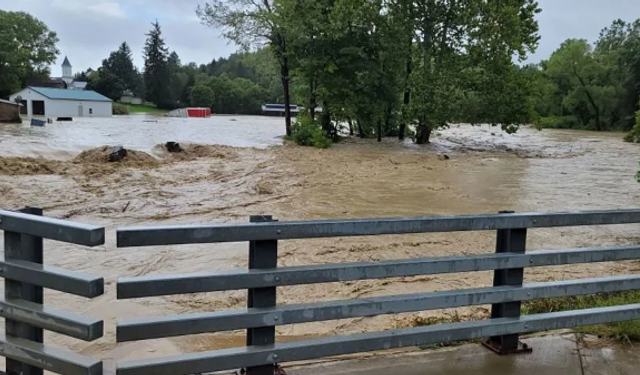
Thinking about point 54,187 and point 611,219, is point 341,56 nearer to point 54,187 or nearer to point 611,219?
point 54,187

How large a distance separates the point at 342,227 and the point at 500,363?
4.66 feet

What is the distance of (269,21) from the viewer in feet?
107

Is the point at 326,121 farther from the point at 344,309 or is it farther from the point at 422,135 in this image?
the point at 344,309

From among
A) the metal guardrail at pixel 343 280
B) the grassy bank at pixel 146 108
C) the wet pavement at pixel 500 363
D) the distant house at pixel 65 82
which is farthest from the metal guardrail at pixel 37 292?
the grassy bank at pixel 146 108

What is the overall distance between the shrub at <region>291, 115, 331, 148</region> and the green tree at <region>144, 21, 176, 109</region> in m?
95.4

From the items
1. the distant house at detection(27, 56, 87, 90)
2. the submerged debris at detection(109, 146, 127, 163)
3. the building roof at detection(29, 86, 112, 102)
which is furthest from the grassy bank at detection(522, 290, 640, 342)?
the distant house at detection(27, 56, 87, 90)

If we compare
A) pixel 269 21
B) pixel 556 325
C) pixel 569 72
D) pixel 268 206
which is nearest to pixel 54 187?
pixel 268 206

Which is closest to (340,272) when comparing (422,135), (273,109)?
(422,135)

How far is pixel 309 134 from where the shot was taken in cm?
2988

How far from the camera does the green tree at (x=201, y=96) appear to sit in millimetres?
114750

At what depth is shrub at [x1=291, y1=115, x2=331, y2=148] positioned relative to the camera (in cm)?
2894

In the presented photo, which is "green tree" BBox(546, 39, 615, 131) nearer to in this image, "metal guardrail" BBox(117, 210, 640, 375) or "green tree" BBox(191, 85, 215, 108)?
"metal guardrail" BBox(117, 210, 640, 375)

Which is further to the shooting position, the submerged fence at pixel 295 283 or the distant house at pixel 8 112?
the distant house at pixel 8 112

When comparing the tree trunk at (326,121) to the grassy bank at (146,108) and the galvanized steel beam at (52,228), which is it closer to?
the galvanized steel beam at (52,228)
